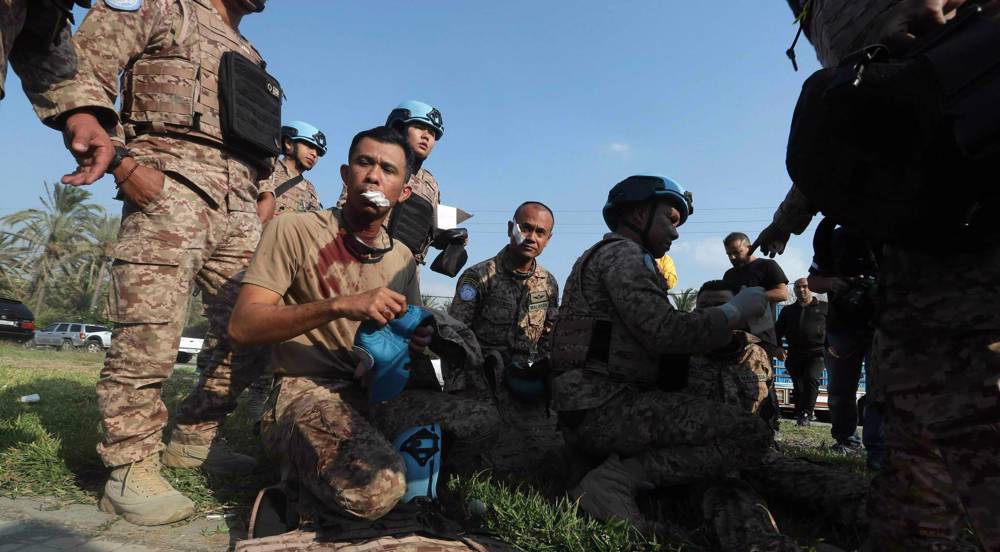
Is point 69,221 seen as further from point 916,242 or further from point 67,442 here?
point 916,242

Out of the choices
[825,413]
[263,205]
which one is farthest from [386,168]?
[825,413]

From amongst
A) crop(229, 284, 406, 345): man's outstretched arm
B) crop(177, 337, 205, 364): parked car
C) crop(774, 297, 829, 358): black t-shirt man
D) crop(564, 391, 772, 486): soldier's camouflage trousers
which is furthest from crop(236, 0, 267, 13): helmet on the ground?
crop(177, 337, 205, 364): parked car

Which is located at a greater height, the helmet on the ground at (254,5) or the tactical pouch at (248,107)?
the helmet on the ground at (254,5)

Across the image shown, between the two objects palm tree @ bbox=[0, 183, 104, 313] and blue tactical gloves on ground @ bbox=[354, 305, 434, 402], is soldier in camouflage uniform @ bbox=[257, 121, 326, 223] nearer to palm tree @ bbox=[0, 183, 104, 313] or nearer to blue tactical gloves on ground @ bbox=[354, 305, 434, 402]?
blue tactical gloves on ground @ bbox=[354, 305, 434, 402]

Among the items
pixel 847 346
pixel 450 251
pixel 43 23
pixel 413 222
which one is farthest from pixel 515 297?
pixel 43 23

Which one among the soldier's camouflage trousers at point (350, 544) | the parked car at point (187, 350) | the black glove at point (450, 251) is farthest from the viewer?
the parked car at point (187, 350)

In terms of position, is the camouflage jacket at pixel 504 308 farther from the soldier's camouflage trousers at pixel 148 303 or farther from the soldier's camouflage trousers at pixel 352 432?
the soldier's camouflage trousers at pixel 148 303

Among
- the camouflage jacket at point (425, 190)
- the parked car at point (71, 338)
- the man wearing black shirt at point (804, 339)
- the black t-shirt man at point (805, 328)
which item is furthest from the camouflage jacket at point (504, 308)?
the parked car at point (71, 338)

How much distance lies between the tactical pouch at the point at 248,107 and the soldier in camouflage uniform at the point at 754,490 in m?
2.64

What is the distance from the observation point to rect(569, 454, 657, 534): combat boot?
8.34 feet

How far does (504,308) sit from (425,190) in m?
1.32

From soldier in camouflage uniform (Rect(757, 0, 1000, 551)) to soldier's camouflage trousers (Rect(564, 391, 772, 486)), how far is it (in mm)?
861

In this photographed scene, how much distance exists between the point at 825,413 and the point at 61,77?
11432 millimetres

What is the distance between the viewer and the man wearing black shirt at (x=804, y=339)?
25.4 ft
